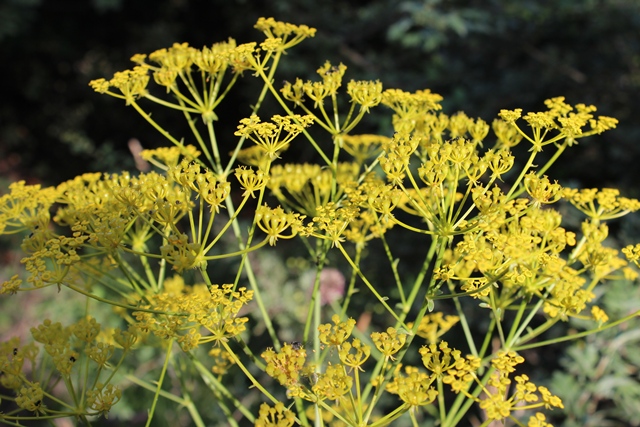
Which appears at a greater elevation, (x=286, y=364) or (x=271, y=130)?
(x=271, y=130)

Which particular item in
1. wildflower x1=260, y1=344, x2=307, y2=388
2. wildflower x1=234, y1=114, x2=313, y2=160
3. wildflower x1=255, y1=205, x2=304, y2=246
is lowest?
wildflower x1=260, y1=344, x2=307, y2=388

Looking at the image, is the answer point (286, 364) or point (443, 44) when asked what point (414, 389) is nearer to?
point (286, 364)

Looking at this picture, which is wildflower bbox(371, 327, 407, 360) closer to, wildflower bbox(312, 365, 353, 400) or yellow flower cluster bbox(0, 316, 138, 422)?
wildflower bbox(312, 365, 353, 400)

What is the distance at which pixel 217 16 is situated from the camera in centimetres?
711

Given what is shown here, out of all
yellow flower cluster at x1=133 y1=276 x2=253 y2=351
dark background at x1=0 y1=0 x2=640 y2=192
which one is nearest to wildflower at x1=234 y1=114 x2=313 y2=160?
yellow flower cluster at x1=133 y1=276 x2=253 y2=351

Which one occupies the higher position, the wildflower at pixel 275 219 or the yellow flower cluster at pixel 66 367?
the wildflower at pixel 275 219

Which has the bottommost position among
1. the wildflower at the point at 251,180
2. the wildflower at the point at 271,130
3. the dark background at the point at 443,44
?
the wildflower at the point at 251,180

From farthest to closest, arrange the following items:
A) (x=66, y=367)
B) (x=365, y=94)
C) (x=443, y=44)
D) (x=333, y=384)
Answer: (x=443, y=44) < (x=365, y=94) < (x=66, y=367) < (x=333, y=384)

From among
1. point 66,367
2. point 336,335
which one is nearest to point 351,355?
point 336,335

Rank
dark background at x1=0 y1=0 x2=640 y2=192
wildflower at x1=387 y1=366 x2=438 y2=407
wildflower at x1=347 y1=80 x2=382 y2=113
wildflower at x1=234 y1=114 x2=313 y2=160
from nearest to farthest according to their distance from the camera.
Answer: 1. wildflower at x1=387 y1=366 x2=438 y2=407
2. wildflower at x1=234 y1=114 x2=313 y2=160
3. wildflower at x1=347 y1=80 x2=382 y2=113
4. dark background at x1=0 y1=0 x2=640 y2=192

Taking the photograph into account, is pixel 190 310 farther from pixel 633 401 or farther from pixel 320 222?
pixel 633 401

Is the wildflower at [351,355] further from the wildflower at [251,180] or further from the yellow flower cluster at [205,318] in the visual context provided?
the wildflower at [251,180]

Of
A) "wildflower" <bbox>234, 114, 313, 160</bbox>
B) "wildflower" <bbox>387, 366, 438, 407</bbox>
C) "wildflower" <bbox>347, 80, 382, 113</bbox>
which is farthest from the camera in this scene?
"wildflower" <bbox>347, 80, 382, 113</bbox>

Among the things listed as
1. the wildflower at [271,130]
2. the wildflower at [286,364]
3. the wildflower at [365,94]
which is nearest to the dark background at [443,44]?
the wildflower at [365,94]
